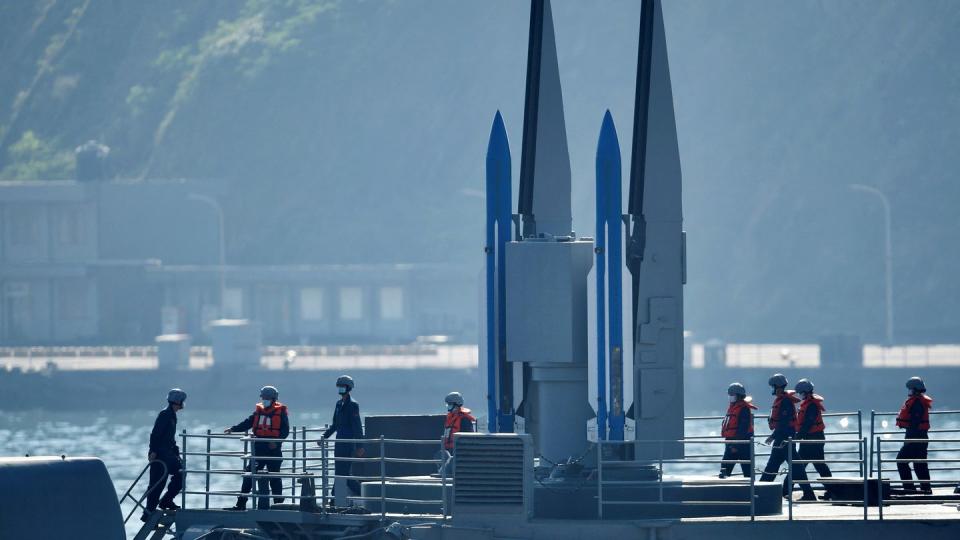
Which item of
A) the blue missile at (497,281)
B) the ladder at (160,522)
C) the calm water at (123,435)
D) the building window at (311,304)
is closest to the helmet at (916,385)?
the blue missile at (497,281)

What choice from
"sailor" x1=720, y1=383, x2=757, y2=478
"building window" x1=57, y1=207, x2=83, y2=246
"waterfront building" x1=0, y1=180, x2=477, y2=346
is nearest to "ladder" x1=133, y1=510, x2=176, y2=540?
"sailor" x1=720, y1=383, x2=757, y2=478

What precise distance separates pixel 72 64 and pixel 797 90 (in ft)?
224

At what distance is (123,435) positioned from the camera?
261 feet

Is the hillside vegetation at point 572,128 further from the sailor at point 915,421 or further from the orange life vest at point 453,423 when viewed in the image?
the orange life vest at point 453,423

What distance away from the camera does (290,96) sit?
14250cm

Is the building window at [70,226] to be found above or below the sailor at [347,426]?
above

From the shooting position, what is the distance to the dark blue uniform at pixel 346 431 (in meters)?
23.4

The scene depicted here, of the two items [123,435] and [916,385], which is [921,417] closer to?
[916,385]

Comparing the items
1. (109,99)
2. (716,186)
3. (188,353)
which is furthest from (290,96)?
(188,353)

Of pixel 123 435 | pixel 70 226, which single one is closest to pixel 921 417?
pixel 123 435

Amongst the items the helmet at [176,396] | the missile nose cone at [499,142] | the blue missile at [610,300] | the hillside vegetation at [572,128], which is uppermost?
the hillside vegetation at [572,128]

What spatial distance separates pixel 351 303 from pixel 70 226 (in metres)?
19.6

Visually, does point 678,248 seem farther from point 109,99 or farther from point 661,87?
point 109,99

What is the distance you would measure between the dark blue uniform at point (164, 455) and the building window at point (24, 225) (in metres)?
92.0
